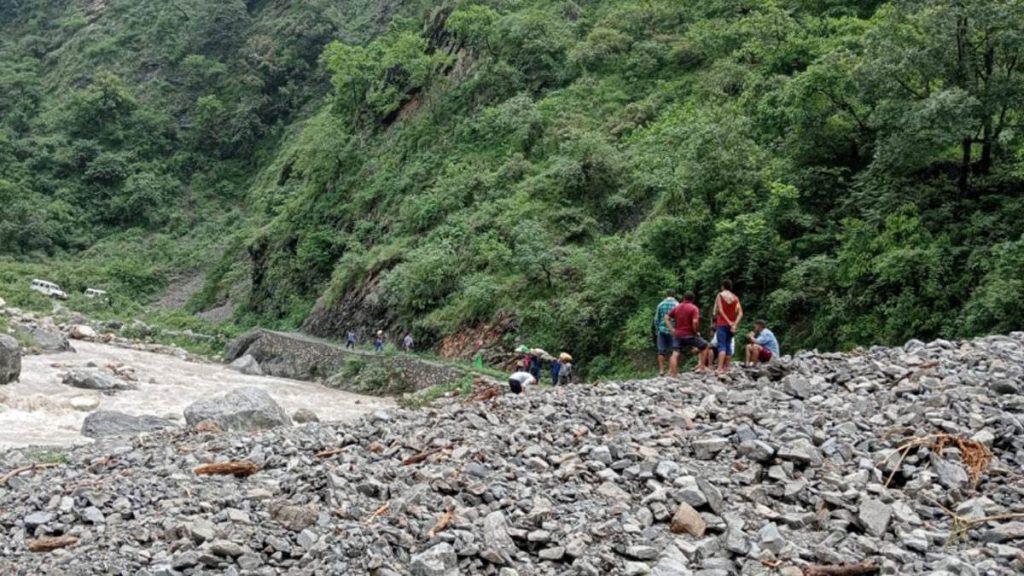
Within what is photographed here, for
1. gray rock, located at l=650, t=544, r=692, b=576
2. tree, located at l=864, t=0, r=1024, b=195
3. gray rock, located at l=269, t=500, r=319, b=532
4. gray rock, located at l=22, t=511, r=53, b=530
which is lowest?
gray rock, located at l=22, t=511, r=53, b=530

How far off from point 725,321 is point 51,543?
1024 cm

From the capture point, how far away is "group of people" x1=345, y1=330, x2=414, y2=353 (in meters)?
33.6

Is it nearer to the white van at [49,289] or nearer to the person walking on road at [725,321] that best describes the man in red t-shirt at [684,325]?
the person walking on road at [725,321]

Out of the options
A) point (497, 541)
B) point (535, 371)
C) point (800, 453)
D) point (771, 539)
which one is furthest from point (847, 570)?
point (535, 371)

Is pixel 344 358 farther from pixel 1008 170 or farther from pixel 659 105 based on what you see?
pixel 1008 170

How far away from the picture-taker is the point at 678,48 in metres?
39.9

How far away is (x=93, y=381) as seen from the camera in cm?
2589

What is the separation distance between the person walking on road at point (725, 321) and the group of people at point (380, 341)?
20.6 meters

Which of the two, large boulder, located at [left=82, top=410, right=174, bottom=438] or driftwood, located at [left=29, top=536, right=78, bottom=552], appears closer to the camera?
driftwood, located at [left=29, top=536, right=78, bottom=552]

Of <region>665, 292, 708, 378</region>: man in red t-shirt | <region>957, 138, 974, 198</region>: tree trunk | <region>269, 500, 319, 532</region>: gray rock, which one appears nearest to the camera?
<region>269, 500, 319, 532</region>: gray rock

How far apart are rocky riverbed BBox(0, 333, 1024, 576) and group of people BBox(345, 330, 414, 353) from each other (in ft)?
71.7

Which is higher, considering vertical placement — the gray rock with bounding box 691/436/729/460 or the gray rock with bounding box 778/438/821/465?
the gray rock with bounding box 778/438/821/465

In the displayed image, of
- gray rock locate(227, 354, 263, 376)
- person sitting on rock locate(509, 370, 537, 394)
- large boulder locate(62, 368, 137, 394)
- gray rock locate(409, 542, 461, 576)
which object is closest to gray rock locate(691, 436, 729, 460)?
gray rock locate(409, 542, 461, 576)

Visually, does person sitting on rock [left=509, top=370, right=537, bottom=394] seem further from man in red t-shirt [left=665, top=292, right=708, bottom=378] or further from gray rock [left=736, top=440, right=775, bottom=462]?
gray rock [left=736, top=440, right=775, bottom=462]
